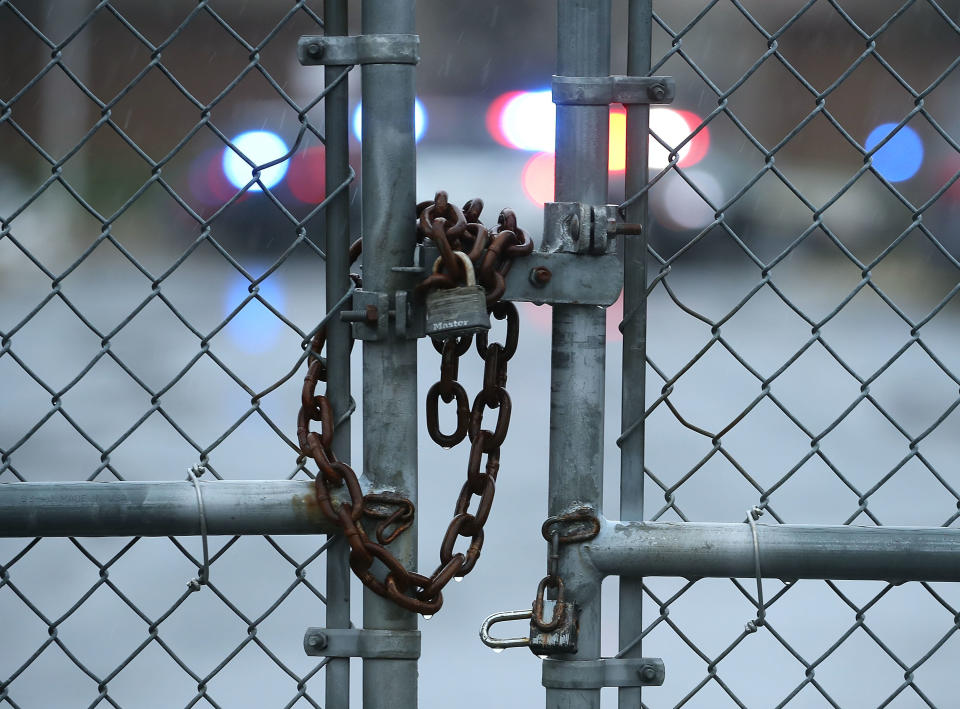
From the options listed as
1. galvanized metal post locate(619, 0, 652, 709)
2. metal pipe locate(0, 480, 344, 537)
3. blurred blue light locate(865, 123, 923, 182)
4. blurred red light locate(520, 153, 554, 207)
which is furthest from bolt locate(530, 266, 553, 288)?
blurred blue light locate(865, 123, 923, 182)

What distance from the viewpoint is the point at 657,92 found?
4.62ft

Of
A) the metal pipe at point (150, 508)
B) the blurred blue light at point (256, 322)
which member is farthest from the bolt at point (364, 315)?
the blurred blue light at point (256, 322)

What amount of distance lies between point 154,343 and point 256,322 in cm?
125

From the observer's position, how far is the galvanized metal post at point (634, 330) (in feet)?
4.70

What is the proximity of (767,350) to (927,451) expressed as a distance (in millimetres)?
2707

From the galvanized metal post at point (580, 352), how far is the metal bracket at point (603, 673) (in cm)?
1

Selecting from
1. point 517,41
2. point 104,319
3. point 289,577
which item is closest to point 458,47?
point 517,41

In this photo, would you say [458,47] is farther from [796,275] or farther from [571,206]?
[571,206]

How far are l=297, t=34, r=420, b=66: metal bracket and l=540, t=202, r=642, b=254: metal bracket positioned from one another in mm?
259

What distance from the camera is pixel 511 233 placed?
1.38m

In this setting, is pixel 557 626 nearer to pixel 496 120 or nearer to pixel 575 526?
pixel 575 526

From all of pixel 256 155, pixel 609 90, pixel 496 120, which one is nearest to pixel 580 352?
pixel 609 90

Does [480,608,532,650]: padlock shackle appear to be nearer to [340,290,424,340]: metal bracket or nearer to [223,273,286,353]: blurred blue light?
[340,290,424,340]: metal bracket

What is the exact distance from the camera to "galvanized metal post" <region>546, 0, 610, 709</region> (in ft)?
4.57
